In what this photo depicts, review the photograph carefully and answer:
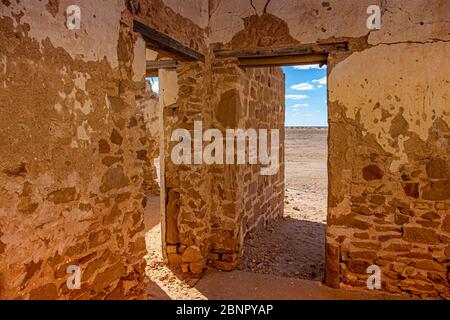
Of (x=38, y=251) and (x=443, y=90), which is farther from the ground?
(x=443, y=90)

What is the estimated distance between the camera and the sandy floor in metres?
3.39

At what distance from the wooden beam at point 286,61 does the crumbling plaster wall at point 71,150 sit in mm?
1251

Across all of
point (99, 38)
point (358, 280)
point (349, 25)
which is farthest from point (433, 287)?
point (99, 38)

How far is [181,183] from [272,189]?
7.40 feet

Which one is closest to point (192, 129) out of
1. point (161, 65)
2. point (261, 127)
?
point (161, 65)

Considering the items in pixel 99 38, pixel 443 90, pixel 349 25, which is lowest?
pixel 443 90

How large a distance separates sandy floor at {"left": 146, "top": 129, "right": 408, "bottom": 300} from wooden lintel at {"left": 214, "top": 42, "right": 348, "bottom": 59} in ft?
7.84

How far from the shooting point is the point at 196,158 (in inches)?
151

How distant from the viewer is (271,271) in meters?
4.02

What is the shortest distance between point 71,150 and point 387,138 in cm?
273

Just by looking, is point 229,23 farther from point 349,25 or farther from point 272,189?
point 272,189
